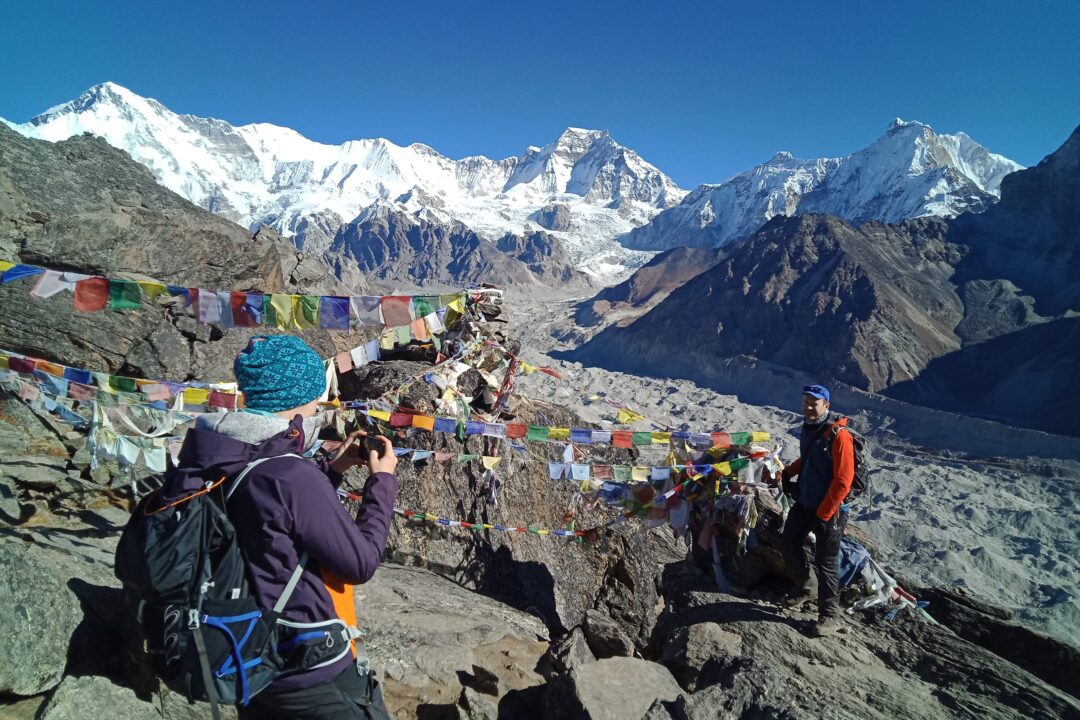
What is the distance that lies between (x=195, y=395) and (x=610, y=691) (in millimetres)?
6242

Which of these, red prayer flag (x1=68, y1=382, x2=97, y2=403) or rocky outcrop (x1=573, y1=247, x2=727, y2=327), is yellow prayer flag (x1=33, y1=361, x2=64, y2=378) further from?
rocky outcrop (x1=573, y1=247, x2=727, y2=327)

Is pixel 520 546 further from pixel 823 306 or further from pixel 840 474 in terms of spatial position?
pixel 823 306

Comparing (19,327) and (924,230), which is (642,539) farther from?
(924,230)

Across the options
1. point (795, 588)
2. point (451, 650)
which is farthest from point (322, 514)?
point (795, 588)

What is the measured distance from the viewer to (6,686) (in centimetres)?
236

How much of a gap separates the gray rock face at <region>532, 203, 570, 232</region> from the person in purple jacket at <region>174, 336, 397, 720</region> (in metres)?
192

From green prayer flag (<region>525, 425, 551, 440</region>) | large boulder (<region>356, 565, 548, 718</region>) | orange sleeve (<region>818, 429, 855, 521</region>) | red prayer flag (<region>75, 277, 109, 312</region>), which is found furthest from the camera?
green prayer flag (<region>525, 425, 551, 440</region>)

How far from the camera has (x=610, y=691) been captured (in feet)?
11.1

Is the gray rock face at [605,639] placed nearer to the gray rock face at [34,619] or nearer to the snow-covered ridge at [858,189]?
the gray rock face at [34,619]

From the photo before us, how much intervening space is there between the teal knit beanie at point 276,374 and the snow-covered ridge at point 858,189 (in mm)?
97367

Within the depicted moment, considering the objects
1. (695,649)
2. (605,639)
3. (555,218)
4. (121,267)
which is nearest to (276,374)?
(695,649)

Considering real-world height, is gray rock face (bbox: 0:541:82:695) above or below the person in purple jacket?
below

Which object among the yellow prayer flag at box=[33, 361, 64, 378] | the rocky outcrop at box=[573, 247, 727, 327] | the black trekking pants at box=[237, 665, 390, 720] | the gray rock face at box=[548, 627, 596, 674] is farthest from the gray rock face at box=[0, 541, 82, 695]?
the rocky outcrop at box=[573, 247, 727, 327]

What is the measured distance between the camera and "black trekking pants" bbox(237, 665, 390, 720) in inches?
72.6
